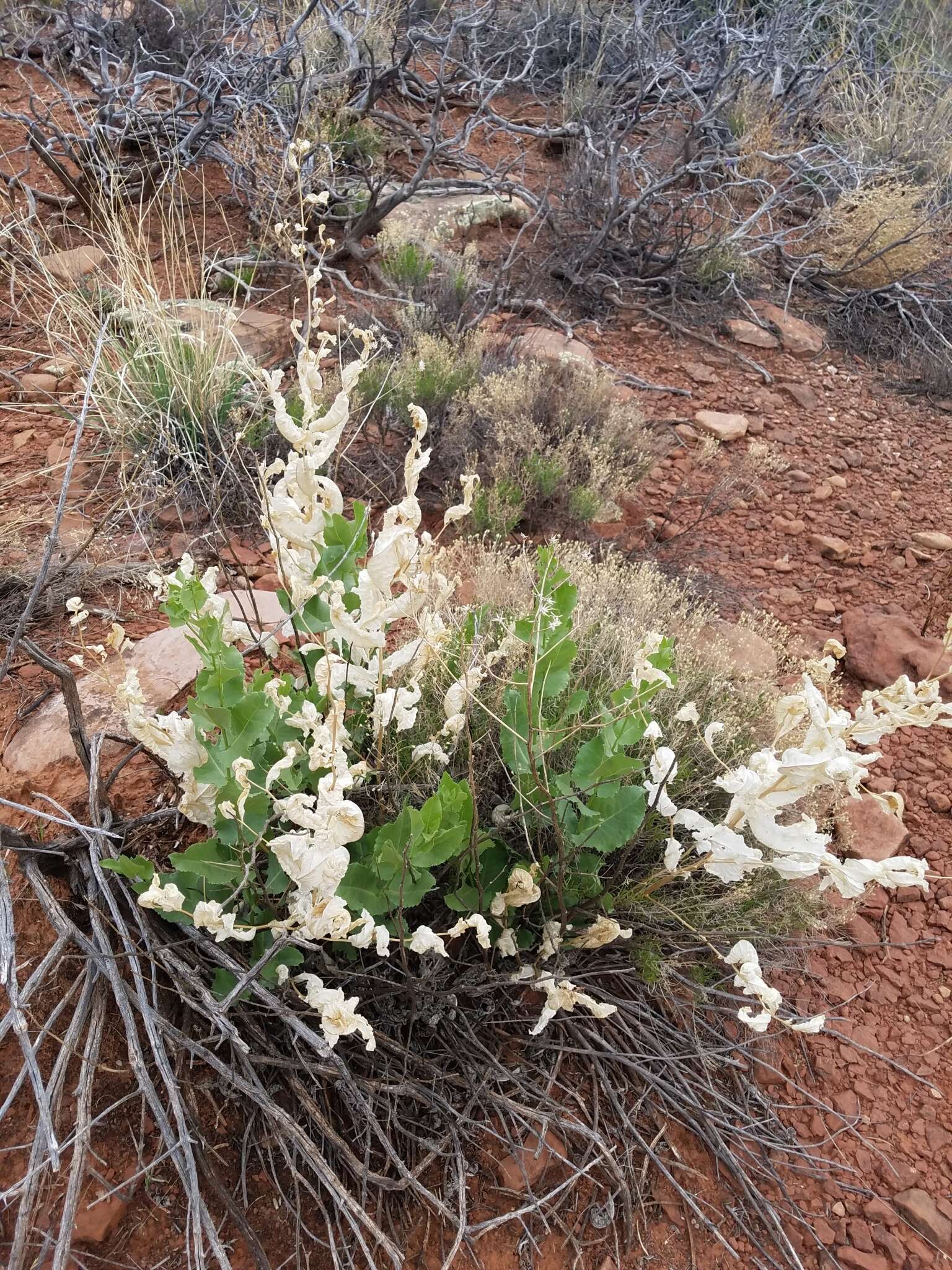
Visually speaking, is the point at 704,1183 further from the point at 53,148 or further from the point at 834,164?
the point at 834,164

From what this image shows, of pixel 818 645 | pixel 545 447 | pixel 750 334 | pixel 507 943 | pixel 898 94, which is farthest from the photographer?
pixel 898 94

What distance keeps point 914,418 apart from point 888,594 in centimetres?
170

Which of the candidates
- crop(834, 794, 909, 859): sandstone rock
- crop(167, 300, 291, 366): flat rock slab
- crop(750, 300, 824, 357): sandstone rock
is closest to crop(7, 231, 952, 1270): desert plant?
crop(834, 794, 909, 859): sandstone rock

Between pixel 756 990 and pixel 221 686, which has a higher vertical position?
pixel 221 686

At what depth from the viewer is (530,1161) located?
161 centimetres

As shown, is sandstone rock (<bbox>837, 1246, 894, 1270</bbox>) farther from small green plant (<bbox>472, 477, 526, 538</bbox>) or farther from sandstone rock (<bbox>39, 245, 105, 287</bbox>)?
sandstone rock (<bbox>39, 245, 105, 287</bbox>)

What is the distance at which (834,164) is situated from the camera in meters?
5.90

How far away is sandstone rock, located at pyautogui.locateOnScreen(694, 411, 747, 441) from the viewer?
4.09m

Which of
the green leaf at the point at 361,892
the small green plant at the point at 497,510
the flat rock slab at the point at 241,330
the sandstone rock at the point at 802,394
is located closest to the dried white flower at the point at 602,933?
the green leaf at the point at 361,892

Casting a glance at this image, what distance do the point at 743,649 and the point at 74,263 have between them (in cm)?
351

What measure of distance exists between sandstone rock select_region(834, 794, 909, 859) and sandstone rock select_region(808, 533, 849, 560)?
1340 mm

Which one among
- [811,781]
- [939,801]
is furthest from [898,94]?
[811,781]

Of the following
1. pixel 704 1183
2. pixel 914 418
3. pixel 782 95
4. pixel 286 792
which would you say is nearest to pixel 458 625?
pixel 286 792

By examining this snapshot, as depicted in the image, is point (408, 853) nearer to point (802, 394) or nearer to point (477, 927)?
point (477, 927)
